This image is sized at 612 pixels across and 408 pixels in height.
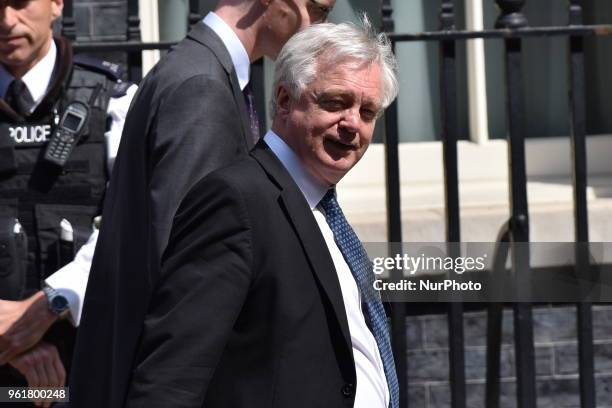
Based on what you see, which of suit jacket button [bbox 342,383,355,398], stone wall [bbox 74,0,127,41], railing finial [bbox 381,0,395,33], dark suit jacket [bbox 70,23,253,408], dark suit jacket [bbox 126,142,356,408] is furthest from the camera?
stone wall [bbox 74,0,127,41]

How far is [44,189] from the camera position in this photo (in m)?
4.29

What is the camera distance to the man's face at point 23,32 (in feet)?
14.0

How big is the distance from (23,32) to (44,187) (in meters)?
0.47

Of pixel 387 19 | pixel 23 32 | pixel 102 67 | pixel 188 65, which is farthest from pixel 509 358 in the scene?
pixel 188 65

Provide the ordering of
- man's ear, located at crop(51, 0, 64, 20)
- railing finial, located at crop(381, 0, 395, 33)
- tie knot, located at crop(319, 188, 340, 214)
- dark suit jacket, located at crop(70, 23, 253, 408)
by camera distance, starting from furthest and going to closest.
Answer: railing finial, located at crop(381, 0, 395, 33), man's ear, located at crop(51, 0, 64, 20), dark suit jacket, located at crop(70, 23, 253, 408), tie knot, located at crop(319, 188, 340, 214)

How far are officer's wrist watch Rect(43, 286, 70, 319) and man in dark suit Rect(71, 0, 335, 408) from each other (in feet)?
2.26

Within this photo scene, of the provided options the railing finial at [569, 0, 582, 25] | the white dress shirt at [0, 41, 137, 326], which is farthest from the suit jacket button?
the railing finial at [569, 0, 582, 25]

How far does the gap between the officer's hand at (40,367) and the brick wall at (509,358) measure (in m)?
1.79

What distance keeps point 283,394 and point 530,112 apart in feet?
12.7

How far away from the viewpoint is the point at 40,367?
426 centimetres

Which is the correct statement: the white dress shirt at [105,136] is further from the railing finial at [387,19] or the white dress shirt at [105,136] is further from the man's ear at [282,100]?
the man's ear at [282,100]

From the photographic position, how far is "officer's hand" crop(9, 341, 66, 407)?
426 centimetres

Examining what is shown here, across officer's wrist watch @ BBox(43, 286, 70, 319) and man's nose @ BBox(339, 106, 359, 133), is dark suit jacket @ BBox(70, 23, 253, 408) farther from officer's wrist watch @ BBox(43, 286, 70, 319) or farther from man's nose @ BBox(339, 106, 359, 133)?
officer's wrist watch @ BBox(43, 286, 70, 319)

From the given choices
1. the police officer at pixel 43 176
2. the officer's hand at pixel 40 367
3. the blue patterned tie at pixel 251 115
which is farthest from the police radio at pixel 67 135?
the blue patterned tie at pixel 251 115
